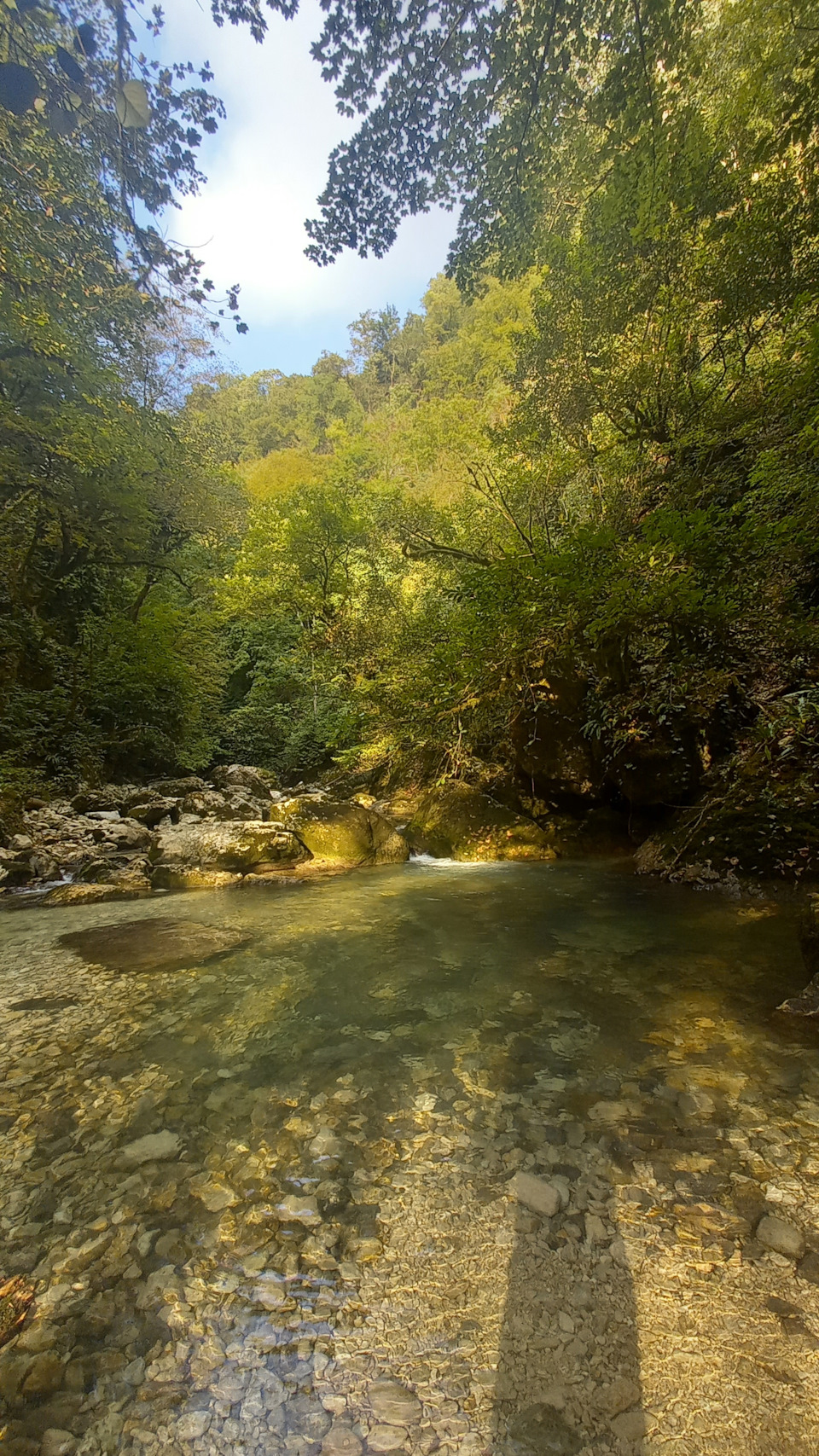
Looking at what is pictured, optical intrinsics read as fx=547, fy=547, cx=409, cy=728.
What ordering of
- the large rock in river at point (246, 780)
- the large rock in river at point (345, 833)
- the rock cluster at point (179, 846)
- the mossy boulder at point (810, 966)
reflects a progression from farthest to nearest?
the large rock in river at point (246, 780) → the large rock in river at point (345, 833) → the rock cluster at point (179, 846) → the mossy boulder at point (810, 966)

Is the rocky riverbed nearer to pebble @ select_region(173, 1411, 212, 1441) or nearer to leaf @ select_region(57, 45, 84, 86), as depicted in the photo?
pebble @ select_region(173, 1411, 212, 1441)

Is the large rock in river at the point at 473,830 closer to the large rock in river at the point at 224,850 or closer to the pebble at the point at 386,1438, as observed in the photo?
the large rock in river at the point at 224,850

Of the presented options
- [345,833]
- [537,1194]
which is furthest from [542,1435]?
[345,833]

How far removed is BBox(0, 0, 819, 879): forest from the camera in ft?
17.8

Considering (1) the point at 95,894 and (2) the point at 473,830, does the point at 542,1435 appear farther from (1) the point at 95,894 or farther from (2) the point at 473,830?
(2) the point at 473,830

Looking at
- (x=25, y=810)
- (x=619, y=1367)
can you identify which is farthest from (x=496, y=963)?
(x=25, y=810)

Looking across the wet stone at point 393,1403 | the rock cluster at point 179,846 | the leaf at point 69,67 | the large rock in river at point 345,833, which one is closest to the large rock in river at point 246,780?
the rock cluster at point 179,846

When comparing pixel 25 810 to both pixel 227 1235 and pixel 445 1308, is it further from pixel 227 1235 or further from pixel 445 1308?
pixel 445 1308

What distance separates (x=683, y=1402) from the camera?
4.06 feet

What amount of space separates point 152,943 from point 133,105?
29.1 ft

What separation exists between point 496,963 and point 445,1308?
8.50ft

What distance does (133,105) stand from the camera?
6039 millimetres

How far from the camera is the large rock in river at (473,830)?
8.73m

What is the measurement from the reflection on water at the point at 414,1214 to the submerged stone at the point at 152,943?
45 cm
